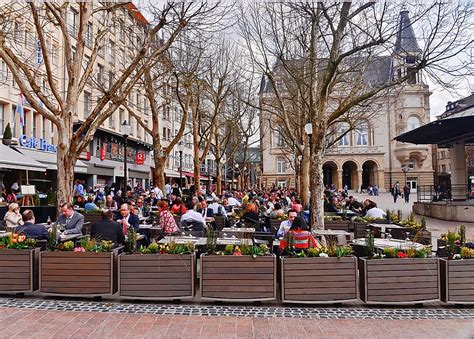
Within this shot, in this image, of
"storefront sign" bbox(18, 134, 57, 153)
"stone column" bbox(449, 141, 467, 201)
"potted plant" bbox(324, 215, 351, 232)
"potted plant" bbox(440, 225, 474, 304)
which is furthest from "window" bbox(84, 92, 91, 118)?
"potted plant" bbox(440, 225, 474, 304)

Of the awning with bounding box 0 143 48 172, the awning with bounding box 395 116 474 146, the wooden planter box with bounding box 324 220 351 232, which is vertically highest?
the awning with bounding box 395 116 474 146

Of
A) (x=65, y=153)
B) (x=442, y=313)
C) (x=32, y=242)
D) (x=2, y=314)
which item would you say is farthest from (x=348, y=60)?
A: (x=2, y=314)

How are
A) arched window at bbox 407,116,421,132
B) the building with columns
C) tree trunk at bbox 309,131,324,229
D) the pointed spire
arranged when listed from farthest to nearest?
1. the building with columns
2. arched window at bbox 407,116,421,132
3. tree trunk at bbox 309,131,324,229
4. the pointed spire

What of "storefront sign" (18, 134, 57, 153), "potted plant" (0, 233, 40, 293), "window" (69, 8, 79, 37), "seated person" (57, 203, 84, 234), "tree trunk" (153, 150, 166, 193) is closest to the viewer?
"potted plant" (0, 233, 40, 293)

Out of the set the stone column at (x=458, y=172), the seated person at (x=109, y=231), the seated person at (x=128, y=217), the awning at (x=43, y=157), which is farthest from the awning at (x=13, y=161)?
the stone column at (x=458, y=172)

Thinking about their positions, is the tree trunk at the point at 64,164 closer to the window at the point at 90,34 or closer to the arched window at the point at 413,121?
the window at the point at 90,34

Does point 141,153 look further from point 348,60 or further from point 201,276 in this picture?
point 201,276

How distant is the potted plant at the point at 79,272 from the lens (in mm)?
6223

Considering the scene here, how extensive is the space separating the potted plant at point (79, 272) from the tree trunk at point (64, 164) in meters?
5.76

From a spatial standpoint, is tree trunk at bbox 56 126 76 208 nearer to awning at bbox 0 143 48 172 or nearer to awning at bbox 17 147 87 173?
awning at bbox 0 143 48 172

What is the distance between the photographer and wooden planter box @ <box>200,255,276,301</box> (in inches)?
238

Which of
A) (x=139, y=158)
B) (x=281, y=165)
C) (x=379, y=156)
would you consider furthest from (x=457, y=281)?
(x=379, y=156)

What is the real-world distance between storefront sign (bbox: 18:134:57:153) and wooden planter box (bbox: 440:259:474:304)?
23318 mm

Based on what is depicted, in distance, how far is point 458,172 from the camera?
73.7 feet
